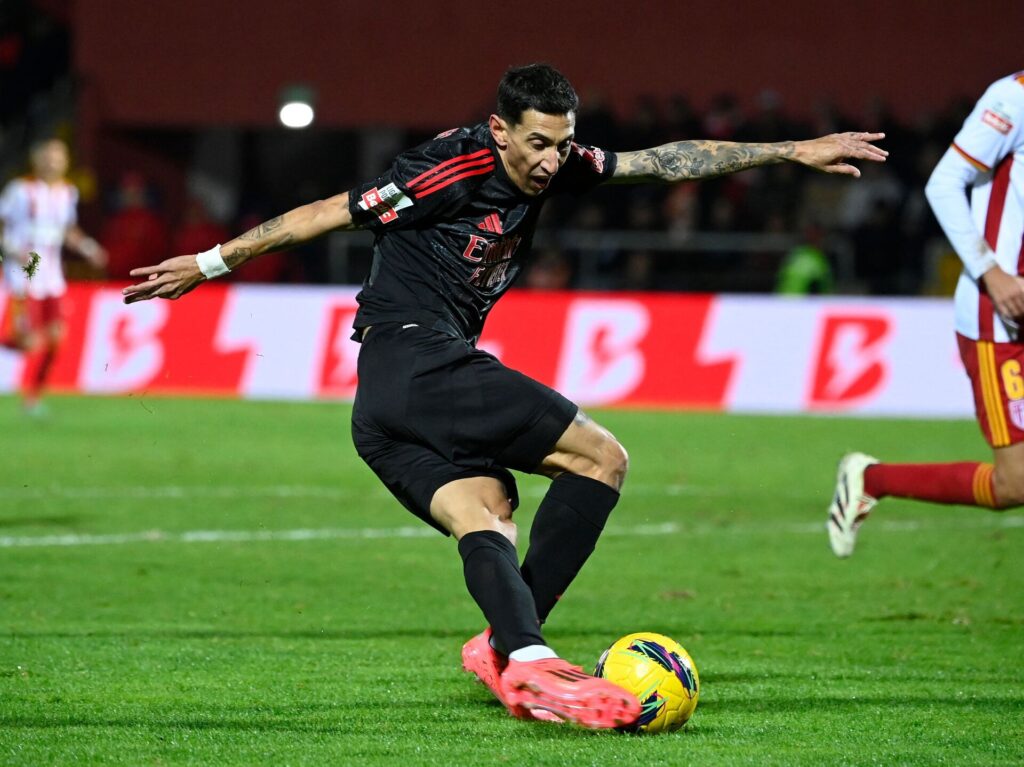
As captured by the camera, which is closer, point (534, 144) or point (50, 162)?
point (534, 144)

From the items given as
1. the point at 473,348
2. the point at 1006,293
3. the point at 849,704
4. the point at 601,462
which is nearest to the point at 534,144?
the point at 473,348

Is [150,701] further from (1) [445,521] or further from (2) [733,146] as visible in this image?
(2) [733,146]

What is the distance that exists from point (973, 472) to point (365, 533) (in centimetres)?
338

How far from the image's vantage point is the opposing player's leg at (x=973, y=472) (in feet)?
20.4

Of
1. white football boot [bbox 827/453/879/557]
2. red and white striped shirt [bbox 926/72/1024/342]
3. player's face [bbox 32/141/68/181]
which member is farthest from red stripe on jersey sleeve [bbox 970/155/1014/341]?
player's face [bbox 32/141/68/181]

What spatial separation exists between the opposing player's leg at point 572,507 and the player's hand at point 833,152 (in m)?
1.09

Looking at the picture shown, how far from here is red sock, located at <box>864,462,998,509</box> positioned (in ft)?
21.4

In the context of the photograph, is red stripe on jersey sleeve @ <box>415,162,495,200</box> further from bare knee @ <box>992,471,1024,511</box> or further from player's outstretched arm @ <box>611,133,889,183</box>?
bare knee @ <box>992,471,1024,511</box>

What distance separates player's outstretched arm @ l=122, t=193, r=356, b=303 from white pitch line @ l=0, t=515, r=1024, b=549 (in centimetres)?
364

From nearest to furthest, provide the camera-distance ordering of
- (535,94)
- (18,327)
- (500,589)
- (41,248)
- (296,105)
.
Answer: (500,589)
(535,94)
(18,327)
(41,248)
(296,105)

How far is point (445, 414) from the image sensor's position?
15.7 feet

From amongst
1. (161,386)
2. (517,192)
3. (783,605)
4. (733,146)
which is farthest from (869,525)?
(161,386)

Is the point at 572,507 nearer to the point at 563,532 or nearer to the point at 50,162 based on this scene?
the point at 563,532

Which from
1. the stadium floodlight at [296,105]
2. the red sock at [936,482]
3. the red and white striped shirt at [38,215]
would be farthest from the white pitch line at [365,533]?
the stadium floodlight at [296,105]
